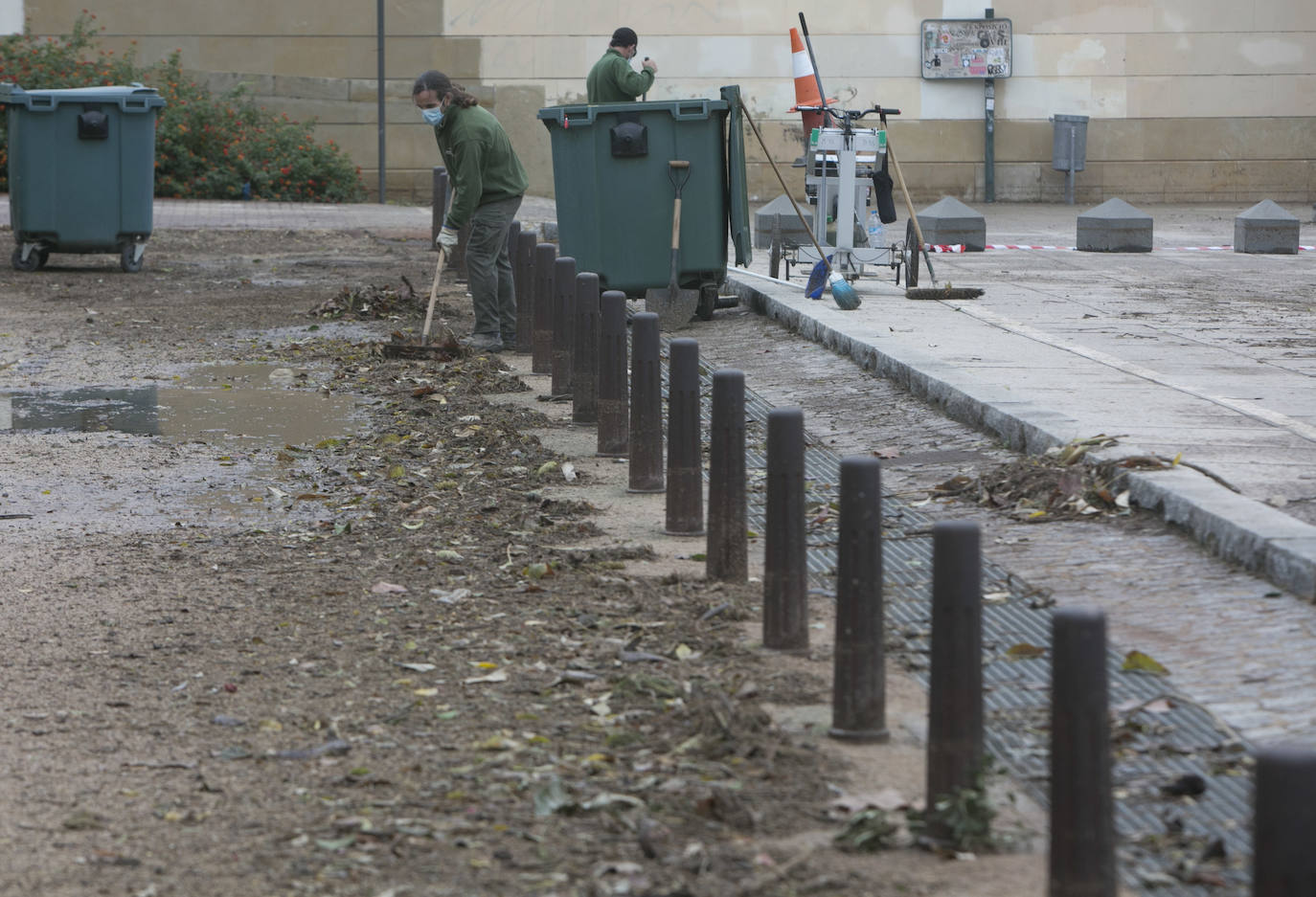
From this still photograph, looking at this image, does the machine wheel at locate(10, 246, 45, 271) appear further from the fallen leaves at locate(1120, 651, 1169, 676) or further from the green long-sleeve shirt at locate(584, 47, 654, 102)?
the fallen leaves at locate(1120, 651, 1169, 676)

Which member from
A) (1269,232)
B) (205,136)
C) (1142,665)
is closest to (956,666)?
(1142,665)

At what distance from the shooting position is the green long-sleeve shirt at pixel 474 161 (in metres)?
10.3

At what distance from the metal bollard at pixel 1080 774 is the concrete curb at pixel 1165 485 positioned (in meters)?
2.09

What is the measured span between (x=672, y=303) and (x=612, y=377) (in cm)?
418

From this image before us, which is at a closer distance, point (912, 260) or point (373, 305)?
point (912, 260)

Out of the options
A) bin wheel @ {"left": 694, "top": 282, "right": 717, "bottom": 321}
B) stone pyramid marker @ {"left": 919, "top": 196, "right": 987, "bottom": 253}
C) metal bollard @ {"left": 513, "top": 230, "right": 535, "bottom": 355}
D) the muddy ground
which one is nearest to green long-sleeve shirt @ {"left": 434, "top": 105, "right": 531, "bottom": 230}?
metal bollard @ {"left": 513, "top": 230, "right": 535, "bottom": 355}

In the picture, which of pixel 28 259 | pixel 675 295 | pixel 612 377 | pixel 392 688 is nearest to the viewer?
pixel 392 688

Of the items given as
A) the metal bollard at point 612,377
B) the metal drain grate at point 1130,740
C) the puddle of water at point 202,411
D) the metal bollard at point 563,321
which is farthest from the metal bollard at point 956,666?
the metal bollard at point 563,321

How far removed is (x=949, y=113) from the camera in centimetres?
2477

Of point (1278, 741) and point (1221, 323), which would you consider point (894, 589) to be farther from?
point (1221, 323)

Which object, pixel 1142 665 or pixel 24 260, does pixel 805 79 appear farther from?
pixel 1142 665

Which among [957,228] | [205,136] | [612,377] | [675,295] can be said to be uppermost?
[205,136]

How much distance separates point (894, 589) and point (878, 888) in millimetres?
2127

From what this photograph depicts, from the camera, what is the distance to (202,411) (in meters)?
8.75
